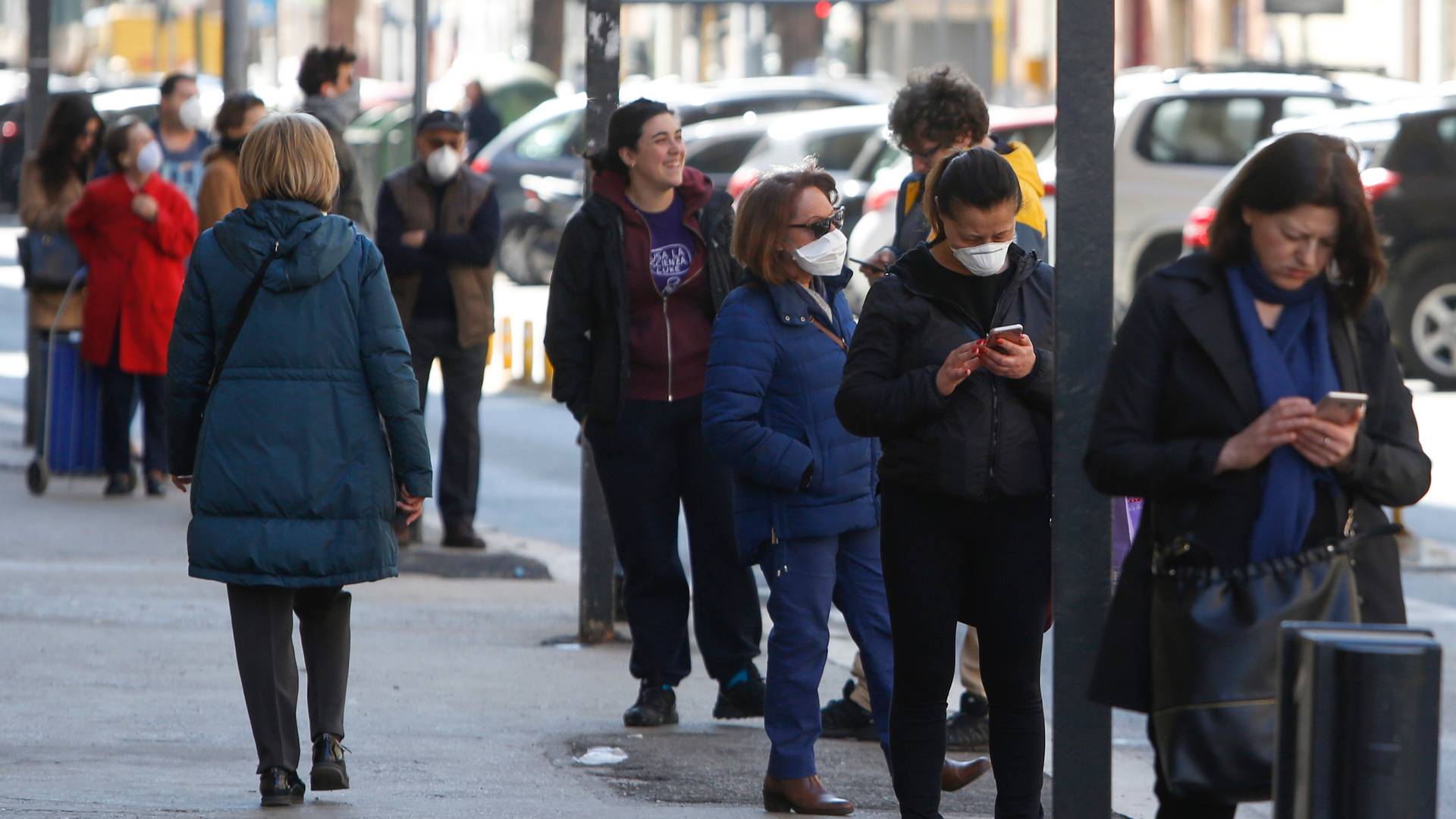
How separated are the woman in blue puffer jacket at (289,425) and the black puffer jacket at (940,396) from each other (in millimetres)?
1120

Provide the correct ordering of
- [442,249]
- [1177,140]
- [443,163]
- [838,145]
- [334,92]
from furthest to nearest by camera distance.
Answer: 1. [838,145]
2. [1177,140]
3. [334,92]
4. [443,163]
5. [442,249]

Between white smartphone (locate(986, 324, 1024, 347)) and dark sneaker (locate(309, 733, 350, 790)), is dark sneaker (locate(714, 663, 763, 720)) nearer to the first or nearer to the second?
dark sneaker (locate(309, 733, 350, 790))

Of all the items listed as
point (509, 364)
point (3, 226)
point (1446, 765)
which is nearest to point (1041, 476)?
point (1446, 765)

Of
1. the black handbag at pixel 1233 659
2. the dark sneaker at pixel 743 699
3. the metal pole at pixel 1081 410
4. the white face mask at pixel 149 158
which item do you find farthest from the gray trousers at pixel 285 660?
the white face mask at pixel 149 158

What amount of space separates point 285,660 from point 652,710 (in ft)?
4.60

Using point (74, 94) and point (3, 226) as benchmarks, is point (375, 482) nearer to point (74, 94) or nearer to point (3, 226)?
point (74, 94)

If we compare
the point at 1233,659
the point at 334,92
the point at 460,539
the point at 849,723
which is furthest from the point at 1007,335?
the point at 334,92

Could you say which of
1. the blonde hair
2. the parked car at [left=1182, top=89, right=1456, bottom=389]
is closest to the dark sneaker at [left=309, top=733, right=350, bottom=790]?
the blonde hair

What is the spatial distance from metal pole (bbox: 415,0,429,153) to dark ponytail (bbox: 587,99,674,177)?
174 inches

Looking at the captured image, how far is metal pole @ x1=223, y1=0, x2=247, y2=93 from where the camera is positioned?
13.2 m

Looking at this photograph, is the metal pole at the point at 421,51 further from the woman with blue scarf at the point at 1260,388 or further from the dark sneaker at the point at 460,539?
the woman with blue scarf at the point at 1260,388

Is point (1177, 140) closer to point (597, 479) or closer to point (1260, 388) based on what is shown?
point (597, 479)

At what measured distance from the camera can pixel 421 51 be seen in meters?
11.5

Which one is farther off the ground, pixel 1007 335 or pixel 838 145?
pixel 838 145
